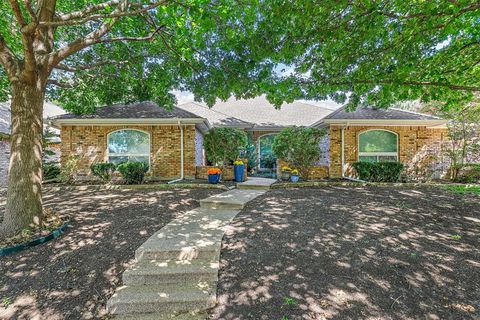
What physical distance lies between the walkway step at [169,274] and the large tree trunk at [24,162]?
8.60ft

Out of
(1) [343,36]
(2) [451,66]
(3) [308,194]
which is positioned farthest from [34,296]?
(2) [451,66]

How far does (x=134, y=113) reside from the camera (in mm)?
10453

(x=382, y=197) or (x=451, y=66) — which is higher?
(x=451, y=66)

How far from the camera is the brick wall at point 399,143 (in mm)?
10625

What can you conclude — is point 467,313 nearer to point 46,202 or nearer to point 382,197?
point 382,197

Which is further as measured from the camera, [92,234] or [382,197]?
[382,197]

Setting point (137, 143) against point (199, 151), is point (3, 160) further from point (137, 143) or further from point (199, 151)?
point (199, 151)

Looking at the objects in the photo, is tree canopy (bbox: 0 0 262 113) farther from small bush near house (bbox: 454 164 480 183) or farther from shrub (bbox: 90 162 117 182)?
small bush near house (bbox: 454 164 480 183)

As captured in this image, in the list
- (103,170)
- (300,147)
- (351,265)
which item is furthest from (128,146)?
(351,265)

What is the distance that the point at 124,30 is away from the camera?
695cm

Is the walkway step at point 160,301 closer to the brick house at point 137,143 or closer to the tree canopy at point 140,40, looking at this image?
the tree canopy at point 140,40

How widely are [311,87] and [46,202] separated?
8071 millimetres

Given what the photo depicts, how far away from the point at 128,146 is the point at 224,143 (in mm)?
4666

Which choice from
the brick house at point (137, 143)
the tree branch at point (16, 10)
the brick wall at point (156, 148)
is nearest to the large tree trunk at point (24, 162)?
the tree branch at point (16, 10)
